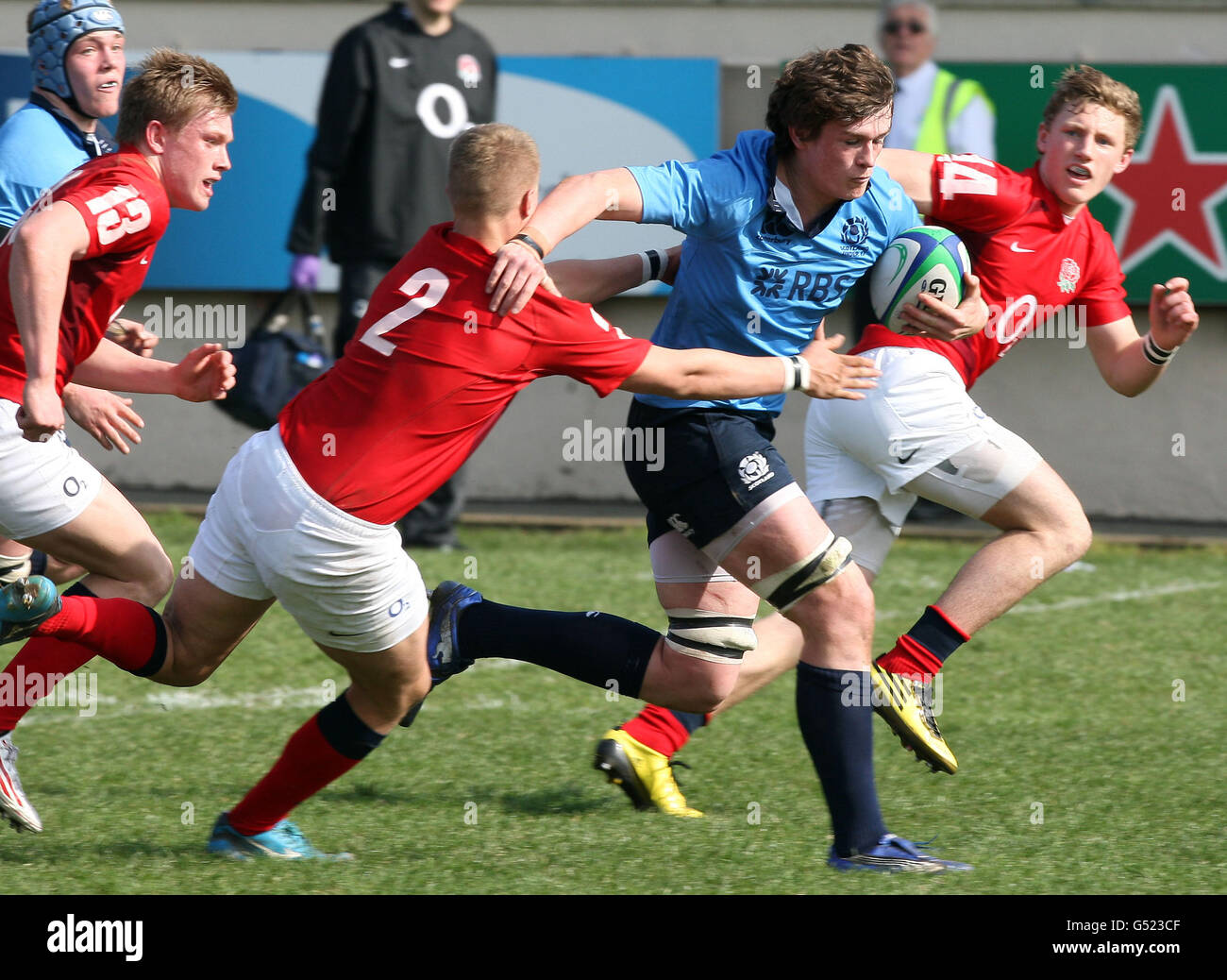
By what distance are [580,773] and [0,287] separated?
2090mm

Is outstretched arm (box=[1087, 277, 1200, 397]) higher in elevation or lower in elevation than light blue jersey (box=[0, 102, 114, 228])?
lower

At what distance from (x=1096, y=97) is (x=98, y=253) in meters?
2.80

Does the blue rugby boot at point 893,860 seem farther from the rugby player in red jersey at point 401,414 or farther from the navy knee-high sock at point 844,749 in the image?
the rugby player in red jersey at point 401,414

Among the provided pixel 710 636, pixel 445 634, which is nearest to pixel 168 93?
pixel 445 634

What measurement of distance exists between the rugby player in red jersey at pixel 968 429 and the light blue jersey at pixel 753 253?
48 centimetres

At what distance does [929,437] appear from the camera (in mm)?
4836

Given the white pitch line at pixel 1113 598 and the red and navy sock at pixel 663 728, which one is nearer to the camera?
the red and navy sock at pixel 663 728

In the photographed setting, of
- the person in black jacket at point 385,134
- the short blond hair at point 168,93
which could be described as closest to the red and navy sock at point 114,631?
the short blond hair at point 168,93

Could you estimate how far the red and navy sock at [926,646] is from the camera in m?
4.74

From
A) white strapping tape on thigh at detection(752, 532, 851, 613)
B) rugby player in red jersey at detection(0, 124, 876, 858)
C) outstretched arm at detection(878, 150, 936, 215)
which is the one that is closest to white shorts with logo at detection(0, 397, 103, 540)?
rugby player in red jersey at detection(0, 124, 876, 858)

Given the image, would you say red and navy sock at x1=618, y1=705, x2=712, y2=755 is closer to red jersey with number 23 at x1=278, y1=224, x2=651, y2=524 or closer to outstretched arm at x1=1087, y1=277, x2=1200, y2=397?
red jersey with number 23 at x1=278, y1=224, x2=651, y2=524

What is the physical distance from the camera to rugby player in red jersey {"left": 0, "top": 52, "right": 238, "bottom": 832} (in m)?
3.81

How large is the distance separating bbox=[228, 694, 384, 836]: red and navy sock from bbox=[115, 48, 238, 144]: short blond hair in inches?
55.0

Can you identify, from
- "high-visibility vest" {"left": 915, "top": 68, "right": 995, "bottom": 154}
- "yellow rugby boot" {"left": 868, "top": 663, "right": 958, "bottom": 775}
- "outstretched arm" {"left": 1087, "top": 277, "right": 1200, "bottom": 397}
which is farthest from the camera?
"high-visibility vest" {"left": 915, "top": 68, "right": 995, "bottom": 154}
